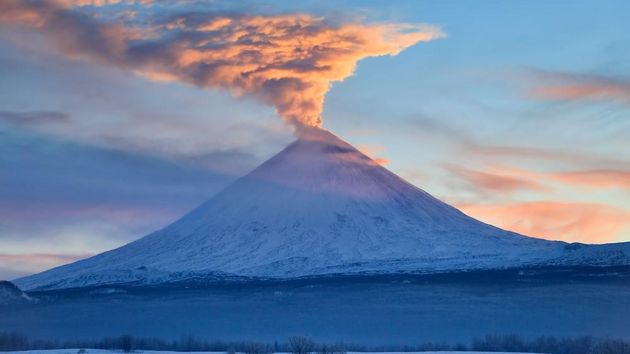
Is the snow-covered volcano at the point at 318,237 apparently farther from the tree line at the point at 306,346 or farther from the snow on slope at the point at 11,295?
the tree line at the point at 306,346

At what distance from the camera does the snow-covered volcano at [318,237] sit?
15862 centimetres

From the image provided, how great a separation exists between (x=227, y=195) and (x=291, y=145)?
14.1 metres

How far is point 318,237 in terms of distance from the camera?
17200 centimetres

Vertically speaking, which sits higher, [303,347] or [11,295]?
[11,295]

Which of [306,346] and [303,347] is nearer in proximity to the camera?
[303,347]

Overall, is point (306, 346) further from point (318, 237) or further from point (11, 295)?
point (318, 237)

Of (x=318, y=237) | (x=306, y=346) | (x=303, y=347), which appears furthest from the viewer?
(x=318, y=237)

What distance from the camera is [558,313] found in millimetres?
133000

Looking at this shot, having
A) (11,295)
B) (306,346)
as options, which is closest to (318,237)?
(11,295)

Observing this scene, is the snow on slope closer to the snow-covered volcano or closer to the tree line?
the snow-covered volcano

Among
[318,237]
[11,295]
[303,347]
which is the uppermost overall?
[318,237]

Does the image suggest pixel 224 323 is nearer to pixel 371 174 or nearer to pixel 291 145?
pixel 371 174

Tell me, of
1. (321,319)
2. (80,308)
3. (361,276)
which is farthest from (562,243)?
(80,308)

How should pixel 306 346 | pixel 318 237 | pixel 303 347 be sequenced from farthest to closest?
1. pixel 318 237
2. pixel 306 346
3. pixel 303 347
